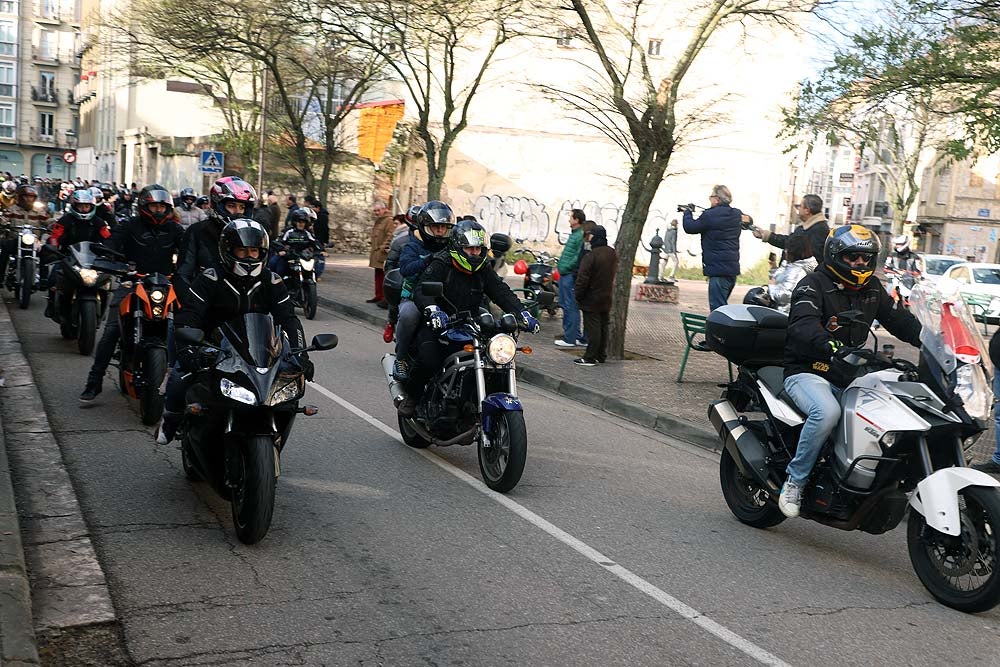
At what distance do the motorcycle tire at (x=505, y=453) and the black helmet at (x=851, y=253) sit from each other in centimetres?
213

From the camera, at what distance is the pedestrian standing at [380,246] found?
64.2ft

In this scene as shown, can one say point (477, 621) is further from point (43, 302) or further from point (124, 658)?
point (43, 302)

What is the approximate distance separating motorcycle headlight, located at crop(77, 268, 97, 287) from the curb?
15.9ft

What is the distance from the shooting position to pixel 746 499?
6.78 metres

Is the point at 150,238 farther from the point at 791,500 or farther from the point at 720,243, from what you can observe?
the point at 720,243

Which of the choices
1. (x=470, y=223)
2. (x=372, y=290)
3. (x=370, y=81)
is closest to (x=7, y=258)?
(x=372, y=290)

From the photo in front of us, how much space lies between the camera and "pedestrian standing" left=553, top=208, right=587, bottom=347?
15.5m

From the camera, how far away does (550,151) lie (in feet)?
129

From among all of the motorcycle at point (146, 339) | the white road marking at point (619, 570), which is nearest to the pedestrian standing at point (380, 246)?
the motorcycle at point (146, 339)

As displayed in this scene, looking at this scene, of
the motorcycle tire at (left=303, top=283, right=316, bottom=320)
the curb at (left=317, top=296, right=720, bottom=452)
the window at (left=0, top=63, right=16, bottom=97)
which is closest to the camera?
the curb at (left=317, top=296, right=720, bottom=452)

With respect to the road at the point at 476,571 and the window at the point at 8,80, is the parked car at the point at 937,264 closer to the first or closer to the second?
the road at the point at 476,571

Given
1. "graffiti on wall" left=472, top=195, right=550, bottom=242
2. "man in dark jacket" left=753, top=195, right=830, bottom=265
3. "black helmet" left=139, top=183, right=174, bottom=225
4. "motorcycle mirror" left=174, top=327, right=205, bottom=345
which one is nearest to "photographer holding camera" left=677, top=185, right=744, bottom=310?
"man in dark jacket" left=753, top=195, right=830, bottom=265

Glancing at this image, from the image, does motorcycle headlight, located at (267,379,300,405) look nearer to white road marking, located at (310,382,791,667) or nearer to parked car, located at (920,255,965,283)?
white road marking, located at (310,382,791,667)

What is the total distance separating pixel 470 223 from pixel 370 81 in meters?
23.5
